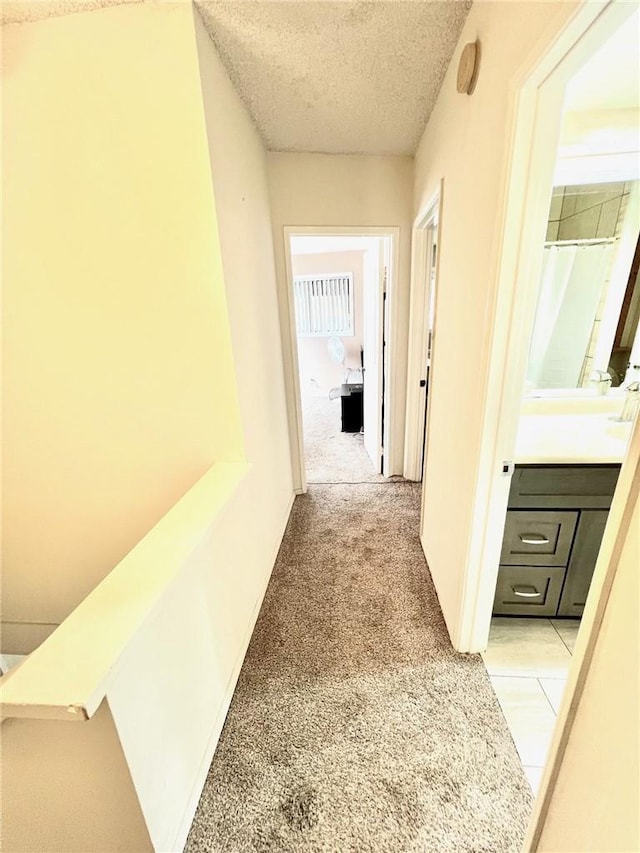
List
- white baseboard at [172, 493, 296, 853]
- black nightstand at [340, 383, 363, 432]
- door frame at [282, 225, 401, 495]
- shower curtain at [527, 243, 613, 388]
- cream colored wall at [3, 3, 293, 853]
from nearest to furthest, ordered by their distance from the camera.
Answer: cream colored wall at [3, 3, 293, 853]
white baseboard at [172, 493, 296, 853]
shower curtain at [527, 243, 613, 388]
door frame at [282, 225, 401, 495]
black nightstand at [340, 383, 363, 432]

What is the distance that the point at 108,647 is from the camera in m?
0.68

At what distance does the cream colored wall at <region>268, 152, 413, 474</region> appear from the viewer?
6.88ft

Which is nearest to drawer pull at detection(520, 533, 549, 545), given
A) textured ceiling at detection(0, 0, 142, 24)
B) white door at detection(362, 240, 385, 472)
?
white door at detection(362, 240, 385, 472)

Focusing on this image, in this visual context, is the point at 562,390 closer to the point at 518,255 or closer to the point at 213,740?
the point at 518,255

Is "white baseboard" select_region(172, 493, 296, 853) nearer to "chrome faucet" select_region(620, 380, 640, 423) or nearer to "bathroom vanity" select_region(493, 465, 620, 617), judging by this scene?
"bathroom vanity" select_region(493, 465, 620, 617)

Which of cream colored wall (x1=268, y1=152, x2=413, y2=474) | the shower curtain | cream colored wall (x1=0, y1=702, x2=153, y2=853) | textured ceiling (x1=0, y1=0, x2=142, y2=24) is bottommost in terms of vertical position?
cream colored wall (x1=0, y1=702, x2=153, y2=853)

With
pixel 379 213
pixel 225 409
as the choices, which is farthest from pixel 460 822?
pixel 379 213

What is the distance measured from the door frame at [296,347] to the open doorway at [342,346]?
0.01 meters

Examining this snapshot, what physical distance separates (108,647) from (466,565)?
1.18 meters

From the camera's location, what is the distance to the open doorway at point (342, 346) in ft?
8.52

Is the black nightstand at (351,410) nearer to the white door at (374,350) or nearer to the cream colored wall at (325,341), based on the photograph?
the white door at (374,350)

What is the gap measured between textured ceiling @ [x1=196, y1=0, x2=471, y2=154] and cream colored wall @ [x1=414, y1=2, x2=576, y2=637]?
4.3 inches

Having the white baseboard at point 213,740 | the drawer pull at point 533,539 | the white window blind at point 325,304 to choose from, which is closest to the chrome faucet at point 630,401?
the drawer pull at point 533,539

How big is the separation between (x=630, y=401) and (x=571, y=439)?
0.46 metres
